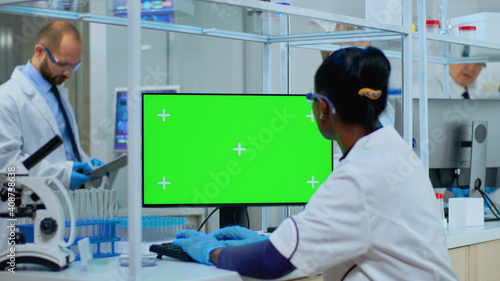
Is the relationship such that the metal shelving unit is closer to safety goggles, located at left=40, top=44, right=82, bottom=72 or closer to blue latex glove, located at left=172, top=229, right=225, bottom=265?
blue latex glove, located at left=172, top=229, right=225, bottom=265

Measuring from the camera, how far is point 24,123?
2.68 metres


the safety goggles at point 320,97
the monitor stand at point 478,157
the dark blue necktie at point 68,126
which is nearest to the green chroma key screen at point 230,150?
the safety goggles at point 320,97

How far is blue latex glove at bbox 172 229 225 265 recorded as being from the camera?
1.46m

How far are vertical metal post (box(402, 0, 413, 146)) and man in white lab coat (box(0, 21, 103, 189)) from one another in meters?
1.21

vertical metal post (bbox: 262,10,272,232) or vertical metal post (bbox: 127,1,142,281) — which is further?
vertical metal post (bbox: 262,10,272,232)

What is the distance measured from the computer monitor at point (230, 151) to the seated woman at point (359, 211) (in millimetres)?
449

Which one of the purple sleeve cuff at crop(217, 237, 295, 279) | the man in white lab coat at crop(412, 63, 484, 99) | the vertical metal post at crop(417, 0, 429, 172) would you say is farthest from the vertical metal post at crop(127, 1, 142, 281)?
the man in white lab coat at crop(412, 63, 484, 99)

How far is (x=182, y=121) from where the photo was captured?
1832 millimetres

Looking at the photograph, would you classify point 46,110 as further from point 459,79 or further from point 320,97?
point 459,79

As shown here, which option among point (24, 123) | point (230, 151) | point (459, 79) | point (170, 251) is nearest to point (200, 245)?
point (170, 251)

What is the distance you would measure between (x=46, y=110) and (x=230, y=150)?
1.22 m

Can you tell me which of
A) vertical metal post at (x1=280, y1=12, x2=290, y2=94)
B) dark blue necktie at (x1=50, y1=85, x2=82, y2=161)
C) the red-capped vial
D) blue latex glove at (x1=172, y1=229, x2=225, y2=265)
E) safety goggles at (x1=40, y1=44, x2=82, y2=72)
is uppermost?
the red-capped vial

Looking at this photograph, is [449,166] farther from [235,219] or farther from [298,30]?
[235,219]

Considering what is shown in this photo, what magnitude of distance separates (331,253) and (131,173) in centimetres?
44
